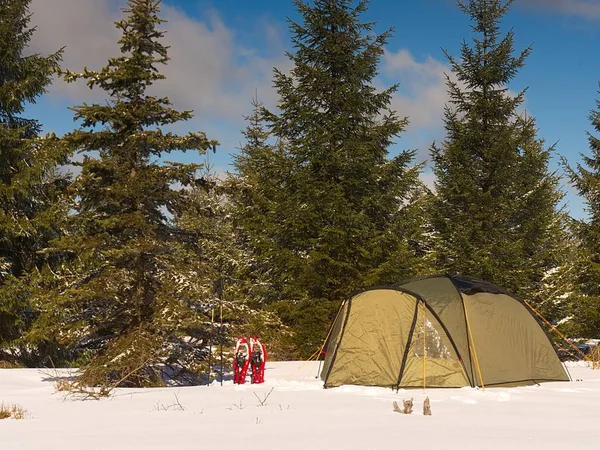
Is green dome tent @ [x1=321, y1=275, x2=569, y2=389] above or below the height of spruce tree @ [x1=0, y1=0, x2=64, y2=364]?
below

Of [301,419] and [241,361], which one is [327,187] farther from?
[301,419]

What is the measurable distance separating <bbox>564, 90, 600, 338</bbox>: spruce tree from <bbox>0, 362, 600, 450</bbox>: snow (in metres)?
7.39

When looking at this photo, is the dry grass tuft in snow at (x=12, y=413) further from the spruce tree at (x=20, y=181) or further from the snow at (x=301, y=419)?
the spruce tree at (x=20, y=181)

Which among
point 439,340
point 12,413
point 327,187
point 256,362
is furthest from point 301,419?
point 327,187

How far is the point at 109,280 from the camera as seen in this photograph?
12.4 m

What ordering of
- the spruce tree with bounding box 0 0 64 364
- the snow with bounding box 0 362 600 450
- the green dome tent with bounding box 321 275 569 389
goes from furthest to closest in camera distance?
the spruce tree with bounding box 0 0 64 364
the green dome tent with bounding box 321 275 569 389
the snow with bounding box 0 362 600 450

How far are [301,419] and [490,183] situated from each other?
14.6 metres

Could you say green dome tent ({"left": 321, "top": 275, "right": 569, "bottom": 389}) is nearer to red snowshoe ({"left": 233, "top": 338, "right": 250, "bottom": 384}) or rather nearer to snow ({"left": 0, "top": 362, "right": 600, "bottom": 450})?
snow ({"left": 0, "top": 362, "right": 600, "bottom": 450})

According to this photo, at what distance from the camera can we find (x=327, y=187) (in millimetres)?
18891

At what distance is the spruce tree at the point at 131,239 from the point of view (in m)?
12.1

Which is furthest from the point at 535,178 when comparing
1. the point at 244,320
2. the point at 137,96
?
the point at 137,96

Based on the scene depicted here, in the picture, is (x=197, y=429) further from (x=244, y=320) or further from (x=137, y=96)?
(x=137, y=96)

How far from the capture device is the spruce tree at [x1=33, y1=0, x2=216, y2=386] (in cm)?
1211

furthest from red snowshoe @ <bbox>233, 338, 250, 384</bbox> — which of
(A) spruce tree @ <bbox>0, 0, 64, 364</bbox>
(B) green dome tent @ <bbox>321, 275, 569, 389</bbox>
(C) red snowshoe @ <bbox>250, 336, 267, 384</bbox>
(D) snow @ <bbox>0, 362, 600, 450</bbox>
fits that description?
(A) spruce tree @ <bbox>0, 0, 64, 364</bbox>
